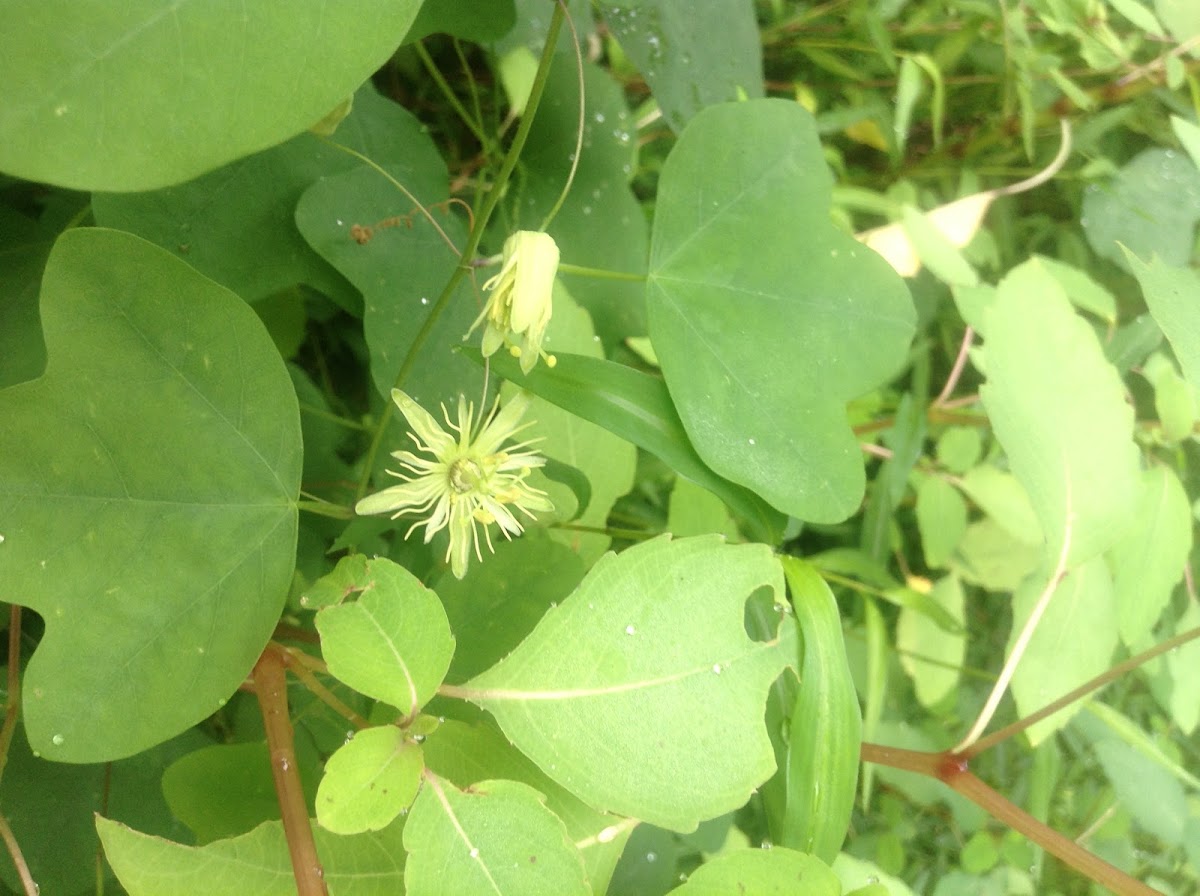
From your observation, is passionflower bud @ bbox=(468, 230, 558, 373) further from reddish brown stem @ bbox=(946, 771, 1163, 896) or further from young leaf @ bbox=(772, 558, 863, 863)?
reddish brown stem @ bbox=(946, 771, 1163, 896)

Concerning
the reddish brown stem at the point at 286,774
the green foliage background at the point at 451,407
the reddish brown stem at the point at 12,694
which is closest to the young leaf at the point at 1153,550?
the green foliage background at the point at 451,407

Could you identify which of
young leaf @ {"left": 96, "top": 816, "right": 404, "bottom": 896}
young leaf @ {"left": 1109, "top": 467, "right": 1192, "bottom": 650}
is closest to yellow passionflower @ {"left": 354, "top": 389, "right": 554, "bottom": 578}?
young leaf @ {"left": 96, "top": 816, "right": 404, "bottom": 896}

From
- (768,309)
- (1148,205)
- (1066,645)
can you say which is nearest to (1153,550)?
(1066,645)

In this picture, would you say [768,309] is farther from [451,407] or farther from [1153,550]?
[1153,550]

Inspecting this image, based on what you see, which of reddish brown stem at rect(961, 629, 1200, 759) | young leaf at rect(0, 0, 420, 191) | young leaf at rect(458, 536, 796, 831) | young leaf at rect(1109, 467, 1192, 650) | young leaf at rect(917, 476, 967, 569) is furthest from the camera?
young leaf at rect(917, 476, 967, 569)

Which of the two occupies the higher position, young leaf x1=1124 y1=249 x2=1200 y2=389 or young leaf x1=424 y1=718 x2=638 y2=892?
young leaf x1=1124 y1=249 x2=1200 y2=389

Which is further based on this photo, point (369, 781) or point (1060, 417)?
point (1060, 417)
